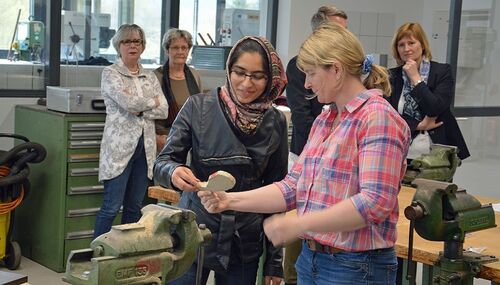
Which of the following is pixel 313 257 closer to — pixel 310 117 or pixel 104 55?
pixel 310 117

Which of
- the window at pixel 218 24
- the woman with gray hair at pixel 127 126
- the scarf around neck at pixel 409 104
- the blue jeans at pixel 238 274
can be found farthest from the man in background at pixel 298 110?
the window at pixel 218 24

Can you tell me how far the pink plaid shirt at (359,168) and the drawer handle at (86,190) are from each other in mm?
2754

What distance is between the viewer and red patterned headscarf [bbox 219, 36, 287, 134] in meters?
2.36

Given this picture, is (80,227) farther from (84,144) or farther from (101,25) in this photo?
(101,25)

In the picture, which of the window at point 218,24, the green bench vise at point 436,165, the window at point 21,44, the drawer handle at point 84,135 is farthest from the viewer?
the window at point 218,24

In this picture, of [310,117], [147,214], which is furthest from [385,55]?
[147,214]

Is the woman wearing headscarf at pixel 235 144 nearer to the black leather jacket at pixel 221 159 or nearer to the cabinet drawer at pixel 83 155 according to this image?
the black leather jacket at pixel 221 159

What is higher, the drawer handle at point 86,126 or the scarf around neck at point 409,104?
the scarf around neck at point 409,104

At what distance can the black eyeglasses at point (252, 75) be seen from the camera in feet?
7.68

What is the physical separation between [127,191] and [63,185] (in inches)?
15.0

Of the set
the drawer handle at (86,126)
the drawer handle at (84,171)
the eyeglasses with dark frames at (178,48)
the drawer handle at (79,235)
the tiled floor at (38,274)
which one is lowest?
the tiled floor at (38,274)

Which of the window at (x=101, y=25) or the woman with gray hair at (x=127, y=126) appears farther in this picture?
the window at (x=101, y=25)

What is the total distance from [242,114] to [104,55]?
3.40 m

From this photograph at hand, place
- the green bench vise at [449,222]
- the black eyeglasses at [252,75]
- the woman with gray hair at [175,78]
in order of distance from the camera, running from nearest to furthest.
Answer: the green bench vise at [449,222]
the black eyeglasses at [252,75]
the woman with gray hair at [175,78]
